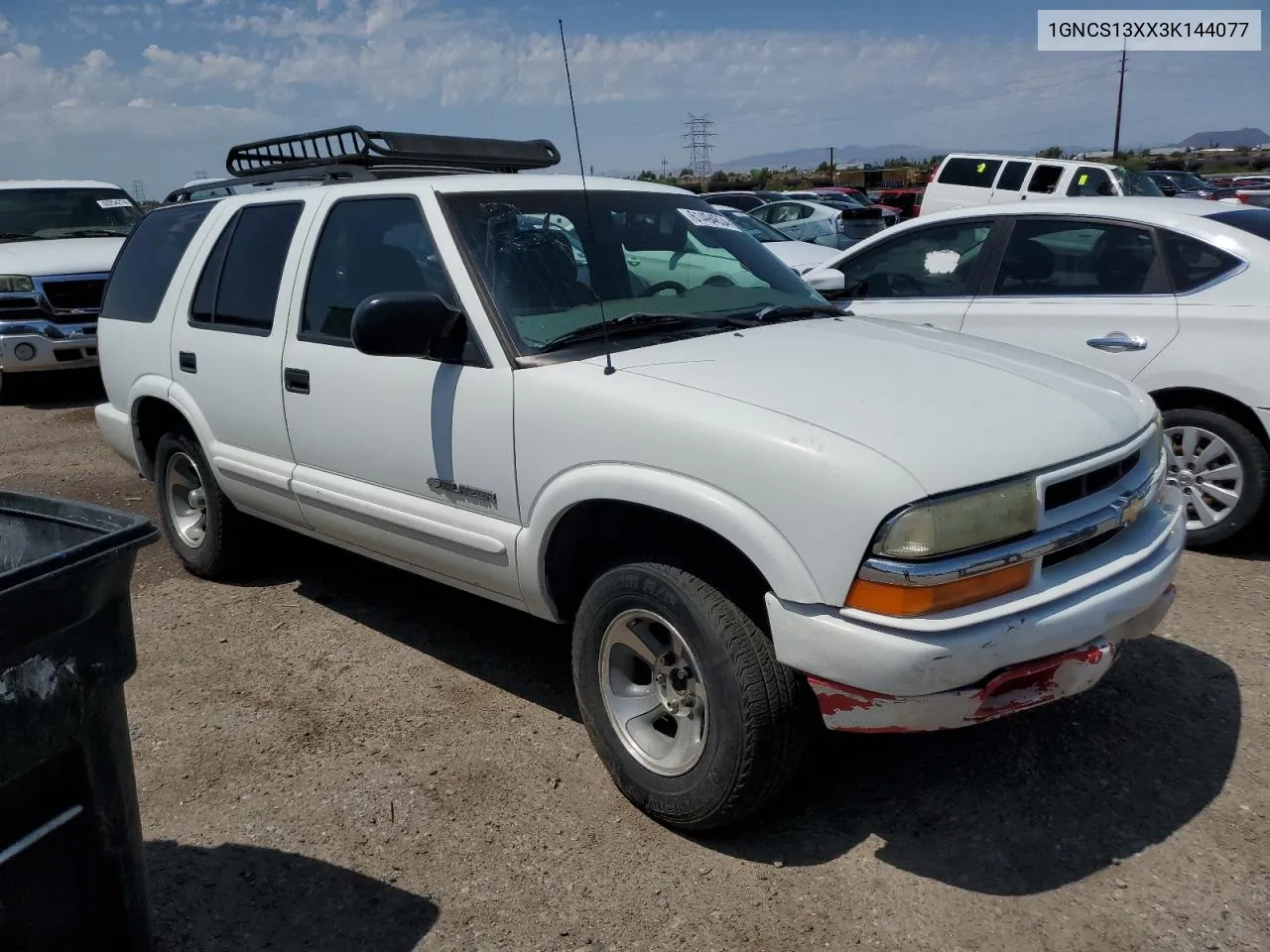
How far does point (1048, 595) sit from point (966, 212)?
4.02 metres

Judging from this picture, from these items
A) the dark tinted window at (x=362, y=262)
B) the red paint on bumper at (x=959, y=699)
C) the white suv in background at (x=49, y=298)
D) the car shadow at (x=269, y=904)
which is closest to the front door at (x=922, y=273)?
the dark tinted window at (x=362, y=262)

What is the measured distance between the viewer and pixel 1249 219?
5406 mm

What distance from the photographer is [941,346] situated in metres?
3.46

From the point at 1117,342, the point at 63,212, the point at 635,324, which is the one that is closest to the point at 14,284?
the point at 63,212

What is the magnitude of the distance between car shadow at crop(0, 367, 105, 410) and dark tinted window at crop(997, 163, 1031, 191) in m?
14.2

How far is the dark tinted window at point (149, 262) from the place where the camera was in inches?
197

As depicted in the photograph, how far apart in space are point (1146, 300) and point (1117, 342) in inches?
9.8

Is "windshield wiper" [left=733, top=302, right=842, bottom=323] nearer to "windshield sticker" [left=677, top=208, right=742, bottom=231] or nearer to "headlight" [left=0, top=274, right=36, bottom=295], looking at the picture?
"windshield sticker" [left=677, top=208, right=742, bottom=231]

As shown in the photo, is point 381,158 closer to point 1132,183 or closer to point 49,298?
point 49,298

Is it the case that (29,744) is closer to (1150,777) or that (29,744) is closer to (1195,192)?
(1150,777)

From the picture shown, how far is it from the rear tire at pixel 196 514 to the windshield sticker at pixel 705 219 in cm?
244

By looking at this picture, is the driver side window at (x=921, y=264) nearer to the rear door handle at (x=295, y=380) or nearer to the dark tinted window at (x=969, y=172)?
the rear door handle at (x=295, y=380)

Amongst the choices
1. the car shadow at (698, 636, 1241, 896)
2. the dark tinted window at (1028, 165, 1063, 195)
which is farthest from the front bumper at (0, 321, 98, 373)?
the dark tinted window at (1028, 165, 1063, 195)

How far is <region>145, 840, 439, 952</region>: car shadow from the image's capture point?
2.71 meters
